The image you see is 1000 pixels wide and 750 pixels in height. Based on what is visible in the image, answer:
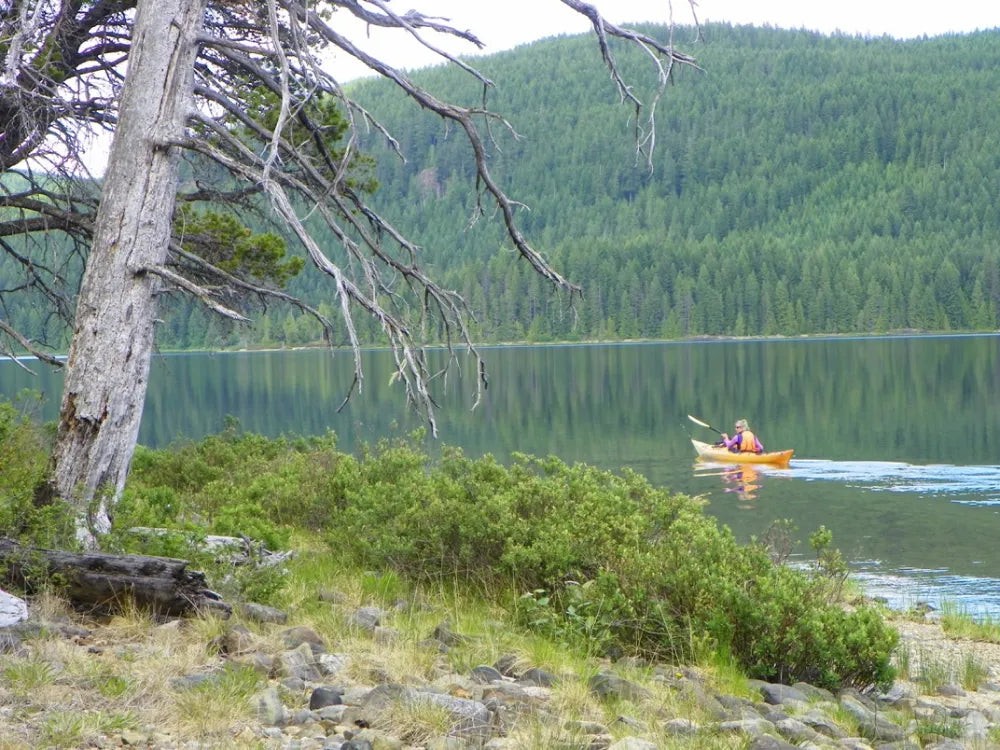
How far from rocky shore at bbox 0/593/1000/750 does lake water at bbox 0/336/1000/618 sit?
6123 millimetres

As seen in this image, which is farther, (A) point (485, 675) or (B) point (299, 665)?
(A) point (485, 675)

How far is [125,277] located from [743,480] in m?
20.7

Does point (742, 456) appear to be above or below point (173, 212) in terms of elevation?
below

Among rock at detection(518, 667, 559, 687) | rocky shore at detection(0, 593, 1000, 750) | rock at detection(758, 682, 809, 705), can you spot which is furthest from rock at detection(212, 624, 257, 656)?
rock at detection(758, 682, 809, 705)

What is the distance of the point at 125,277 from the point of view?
718cm

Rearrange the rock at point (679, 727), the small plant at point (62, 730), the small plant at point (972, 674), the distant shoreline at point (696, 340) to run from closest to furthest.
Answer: the small plant at point (62, 730), the rock at point (679, 727), the small plant at point (972, 674), the distant shoreline at point (696, 340)

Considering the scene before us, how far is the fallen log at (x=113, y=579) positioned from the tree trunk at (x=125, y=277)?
0.46m

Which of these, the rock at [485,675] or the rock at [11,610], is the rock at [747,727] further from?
the rock at [11,610]

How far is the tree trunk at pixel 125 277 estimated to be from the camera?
7074mm

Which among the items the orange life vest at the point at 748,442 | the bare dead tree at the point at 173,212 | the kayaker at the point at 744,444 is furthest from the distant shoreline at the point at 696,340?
the bare dead tree at the point at 173,212

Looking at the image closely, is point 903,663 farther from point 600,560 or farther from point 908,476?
point 908,476

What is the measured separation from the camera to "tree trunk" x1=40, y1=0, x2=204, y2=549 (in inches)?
279

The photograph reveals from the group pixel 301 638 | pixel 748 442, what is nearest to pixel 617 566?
pixel 301 638

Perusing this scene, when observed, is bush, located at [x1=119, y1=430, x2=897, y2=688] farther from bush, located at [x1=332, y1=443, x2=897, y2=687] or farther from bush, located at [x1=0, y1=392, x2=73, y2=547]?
bush, located at [x1=0, y1=392, x2=73, y2=547]
